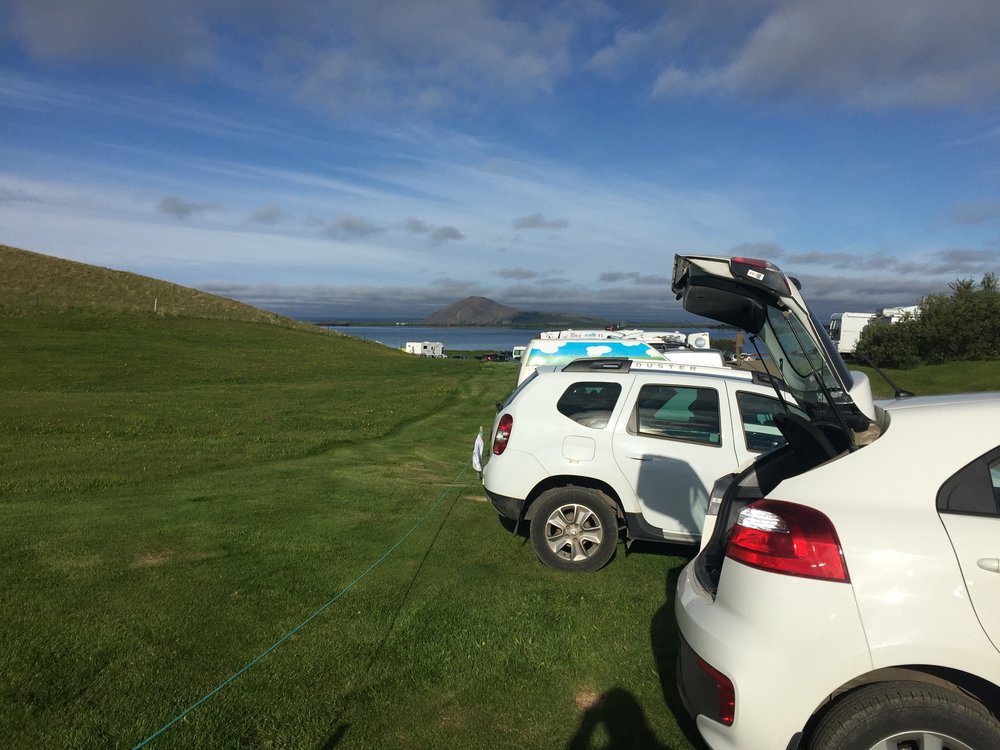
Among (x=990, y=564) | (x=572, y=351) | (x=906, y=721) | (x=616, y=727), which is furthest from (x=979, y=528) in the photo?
(x=572, y=351)

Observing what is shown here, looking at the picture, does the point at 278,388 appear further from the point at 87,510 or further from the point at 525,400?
the point at 525,400

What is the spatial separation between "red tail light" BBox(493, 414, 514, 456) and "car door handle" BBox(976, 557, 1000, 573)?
157 inches

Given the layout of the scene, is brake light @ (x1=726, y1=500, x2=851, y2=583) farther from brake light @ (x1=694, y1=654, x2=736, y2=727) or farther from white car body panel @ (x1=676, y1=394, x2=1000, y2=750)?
brake light @ (x1=694, y1=654, x2=736, y2=727)

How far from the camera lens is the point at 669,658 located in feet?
14.7

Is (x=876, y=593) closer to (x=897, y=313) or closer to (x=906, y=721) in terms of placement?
(x=906, y=721)

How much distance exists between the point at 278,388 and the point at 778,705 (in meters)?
24.6

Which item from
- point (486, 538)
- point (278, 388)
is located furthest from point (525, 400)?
point (278, 388)

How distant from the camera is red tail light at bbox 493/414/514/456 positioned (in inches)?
247

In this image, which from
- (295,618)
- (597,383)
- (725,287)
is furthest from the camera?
(597,383)

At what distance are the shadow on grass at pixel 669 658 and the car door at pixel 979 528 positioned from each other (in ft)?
5.03

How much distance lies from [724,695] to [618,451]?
10.5 ft

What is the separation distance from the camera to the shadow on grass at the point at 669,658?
3.73 meters

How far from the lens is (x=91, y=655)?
4184 mm

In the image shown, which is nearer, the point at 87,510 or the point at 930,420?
the point at 930,420
